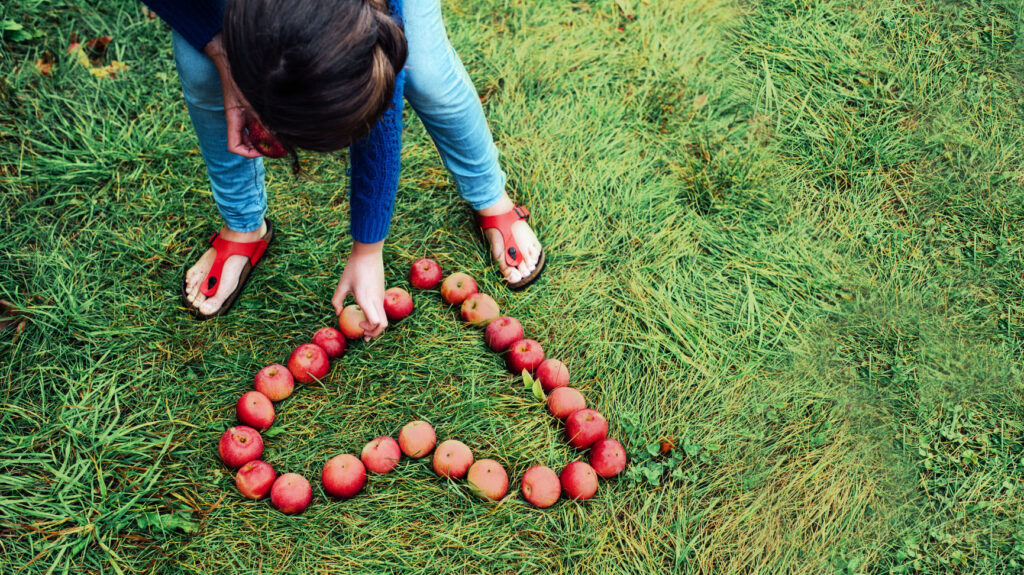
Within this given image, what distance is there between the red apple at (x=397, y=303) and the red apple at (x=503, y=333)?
13.5 inches

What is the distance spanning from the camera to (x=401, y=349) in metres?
2.75

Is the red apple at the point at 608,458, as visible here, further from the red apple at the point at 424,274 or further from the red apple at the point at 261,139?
the red apple at the point at 261,139

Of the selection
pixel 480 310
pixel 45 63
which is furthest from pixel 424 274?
pixel 45 63

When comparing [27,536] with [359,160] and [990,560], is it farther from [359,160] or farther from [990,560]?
[990,560]

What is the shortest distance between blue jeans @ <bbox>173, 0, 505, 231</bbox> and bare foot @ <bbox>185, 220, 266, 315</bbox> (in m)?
0.08

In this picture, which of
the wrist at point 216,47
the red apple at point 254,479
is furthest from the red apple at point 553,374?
the wrist at point 216,47

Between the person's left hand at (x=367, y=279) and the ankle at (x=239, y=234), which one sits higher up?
the person's left hand at (x=367, y=279)

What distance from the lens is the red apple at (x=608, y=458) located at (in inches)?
95.0

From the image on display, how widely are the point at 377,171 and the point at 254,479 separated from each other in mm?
1122

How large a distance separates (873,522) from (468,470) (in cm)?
145

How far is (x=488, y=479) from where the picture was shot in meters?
2.36

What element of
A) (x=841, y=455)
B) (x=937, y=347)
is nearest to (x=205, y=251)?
(x=841, y=455)

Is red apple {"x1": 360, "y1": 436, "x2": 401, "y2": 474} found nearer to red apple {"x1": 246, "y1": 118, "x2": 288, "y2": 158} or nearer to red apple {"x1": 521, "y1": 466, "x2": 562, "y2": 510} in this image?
red apple {"x1": 521, "y1": 466, "x2": 562, "y2": 510}

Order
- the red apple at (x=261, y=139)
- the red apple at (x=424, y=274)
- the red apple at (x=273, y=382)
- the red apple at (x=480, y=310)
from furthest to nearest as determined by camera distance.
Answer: the red apple at (x=424, y=274)
the red apple at (x=480, y=310)
the red apple at (x=273, y=382)
the red apple at (x=261, y=139)
